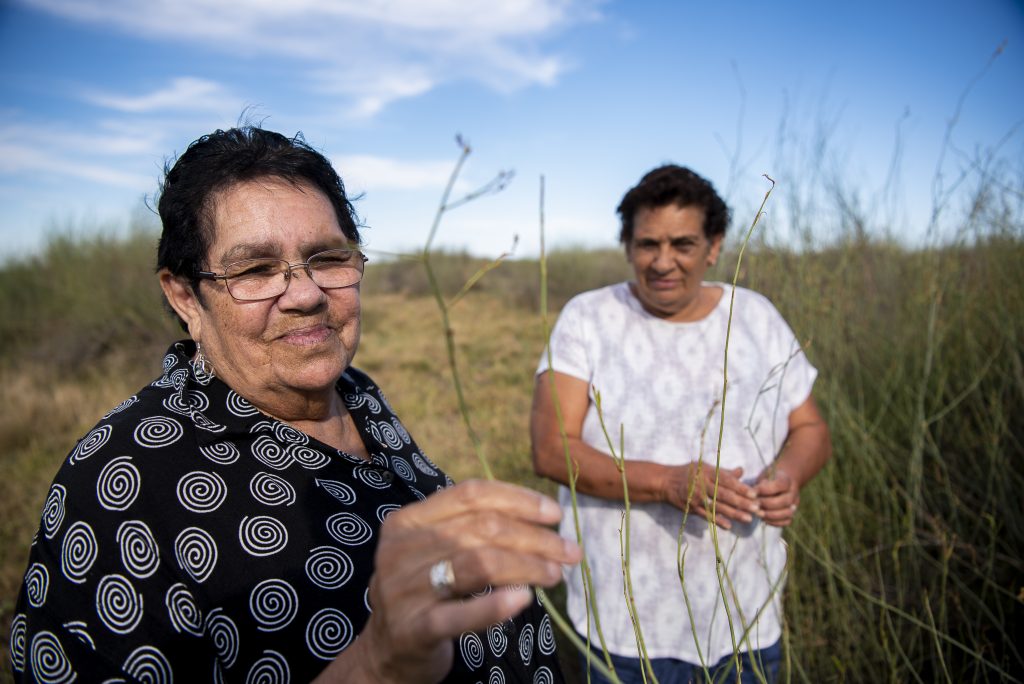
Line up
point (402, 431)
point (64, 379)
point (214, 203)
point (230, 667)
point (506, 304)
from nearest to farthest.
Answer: point (230, 667) < point (214, 203) < point (402, 431) < point (64, 379) < point (506, 304)

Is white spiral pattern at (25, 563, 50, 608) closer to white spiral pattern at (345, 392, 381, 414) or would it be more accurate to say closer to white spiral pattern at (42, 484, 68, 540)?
white spiral pattern at (42, 484, 68, 540)

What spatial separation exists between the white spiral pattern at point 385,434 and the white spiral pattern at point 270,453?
304 mm

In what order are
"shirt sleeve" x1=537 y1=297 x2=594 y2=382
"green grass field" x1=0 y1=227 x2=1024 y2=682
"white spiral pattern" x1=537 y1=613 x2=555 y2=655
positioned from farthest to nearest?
"green grass field" x1=0 y1=227 x2=1024 y2=682 → "shirt sleeve" x1=537 y1=297 x2=594 y2=382 → "white spiral pattern" x1=537 y1=613 x2=555 y2=655

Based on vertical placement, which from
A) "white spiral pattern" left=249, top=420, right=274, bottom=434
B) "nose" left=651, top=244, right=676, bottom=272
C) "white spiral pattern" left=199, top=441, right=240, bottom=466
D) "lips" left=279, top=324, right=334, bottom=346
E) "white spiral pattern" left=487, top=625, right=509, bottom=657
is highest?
"nose" left=651, top=244, right=676, bottom=272

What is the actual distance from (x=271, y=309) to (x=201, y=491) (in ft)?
1.34

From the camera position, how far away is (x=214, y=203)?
130 cm

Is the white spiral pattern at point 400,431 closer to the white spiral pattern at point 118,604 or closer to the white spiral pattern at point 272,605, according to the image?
the white spiral pattern at point 272,605

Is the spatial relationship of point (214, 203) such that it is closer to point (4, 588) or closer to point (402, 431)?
point (402, 431)

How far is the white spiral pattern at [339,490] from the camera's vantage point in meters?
1.22

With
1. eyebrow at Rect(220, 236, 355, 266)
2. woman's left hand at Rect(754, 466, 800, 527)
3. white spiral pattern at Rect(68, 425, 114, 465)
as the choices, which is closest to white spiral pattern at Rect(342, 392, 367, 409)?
eyebrow at Rect(220, 236, 355, 266)

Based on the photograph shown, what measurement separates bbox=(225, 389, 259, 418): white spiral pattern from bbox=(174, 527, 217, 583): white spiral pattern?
11.0 inches

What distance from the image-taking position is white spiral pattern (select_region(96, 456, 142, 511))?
100cm

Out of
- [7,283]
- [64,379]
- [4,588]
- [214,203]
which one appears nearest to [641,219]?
[214,203]

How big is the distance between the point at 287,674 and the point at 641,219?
1783mm
